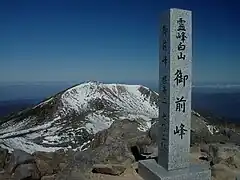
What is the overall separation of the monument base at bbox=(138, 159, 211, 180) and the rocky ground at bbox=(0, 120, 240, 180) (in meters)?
0.58

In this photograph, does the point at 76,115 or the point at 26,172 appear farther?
the point at 76,115

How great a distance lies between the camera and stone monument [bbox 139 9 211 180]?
6.27 meters

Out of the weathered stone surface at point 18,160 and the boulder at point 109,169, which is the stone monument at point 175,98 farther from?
the weathered stone surface at point 18,160

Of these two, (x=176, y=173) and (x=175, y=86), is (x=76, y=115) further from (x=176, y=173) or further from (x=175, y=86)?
(x=175, y=86)

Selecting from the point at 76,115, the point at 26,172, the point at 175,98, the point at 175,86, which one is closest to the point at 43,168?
the point at 26,172

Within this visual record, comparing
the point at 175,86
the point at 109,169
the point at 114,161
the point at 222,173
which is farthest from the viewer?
the point at 114,161

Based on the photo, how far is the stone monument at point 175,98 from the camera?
6266 mm

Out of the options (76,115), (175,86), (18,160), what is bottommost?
(76,115)

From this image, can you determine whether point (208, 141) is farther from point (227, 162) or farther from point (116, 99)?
point (116, 99)

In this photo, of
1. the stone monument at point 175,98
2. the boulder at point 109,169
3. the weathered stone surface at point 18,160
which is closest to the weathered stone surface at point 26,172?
the weathered stone surface at point 18,160

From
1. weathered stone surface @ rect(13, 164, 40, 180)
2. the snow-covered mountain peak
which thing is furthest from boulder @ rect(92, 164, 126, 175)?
the snow-covered mountain peak

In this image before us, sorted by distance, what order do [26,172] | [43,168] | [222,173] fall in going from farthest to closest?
[43,168] → [26,172] → [222,173]

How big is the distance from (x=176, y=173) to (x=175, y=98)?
1664mm

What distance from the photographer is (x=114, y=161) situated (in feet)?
29.6
